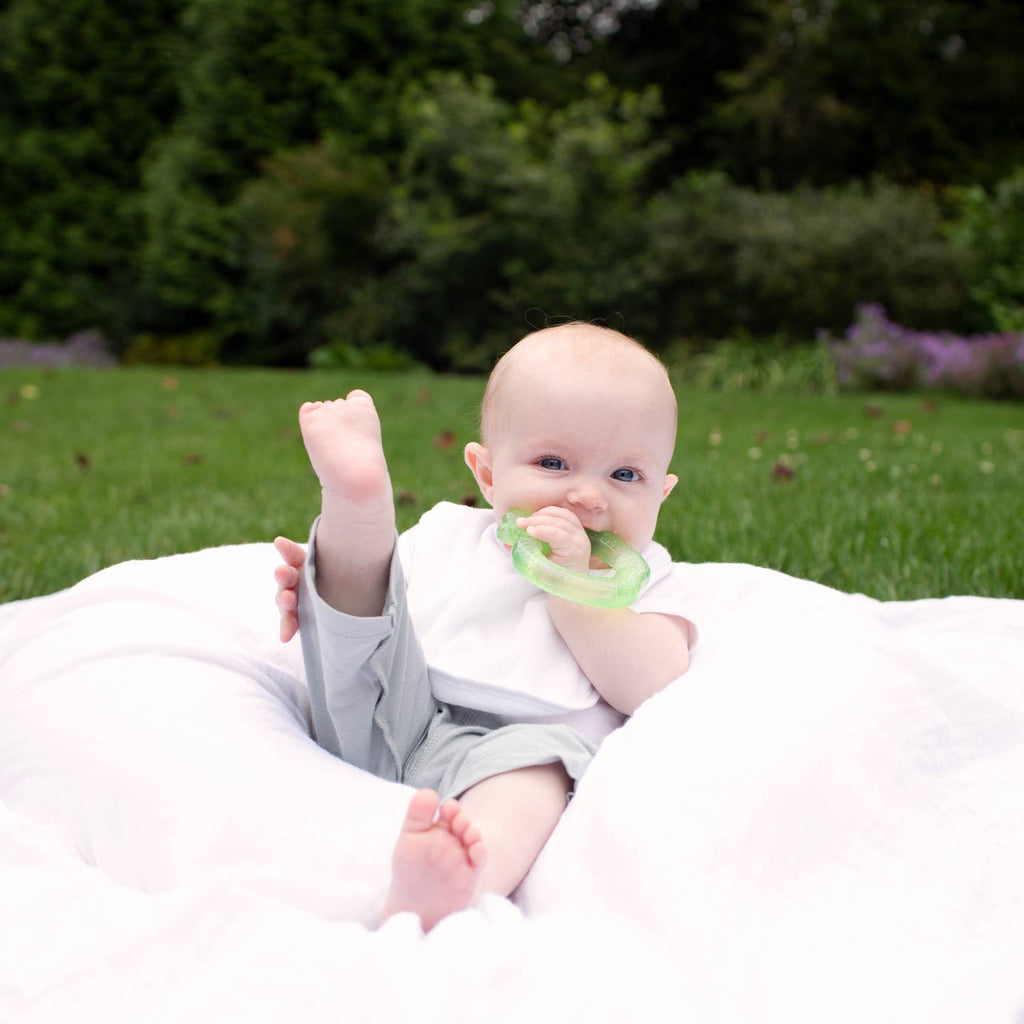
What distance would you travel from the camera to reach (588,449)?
1.85 m

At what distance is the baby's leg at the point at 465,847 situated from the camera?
4.41 ft

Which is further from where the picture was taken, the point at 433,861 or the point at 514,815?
the point at 514,815

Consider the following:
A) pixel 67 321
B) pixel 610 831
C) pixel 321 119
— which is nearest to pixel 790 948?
pixel 610 831

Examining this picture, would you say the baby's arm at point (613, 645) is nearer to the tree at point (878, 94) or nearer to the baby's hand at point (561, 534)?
the baby's hand at point (561, 534)

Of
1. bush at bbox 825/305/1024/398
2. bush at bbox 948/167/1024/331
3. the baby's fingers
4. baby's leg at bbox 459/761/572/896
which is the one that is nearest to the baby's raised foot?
the baby's fingers

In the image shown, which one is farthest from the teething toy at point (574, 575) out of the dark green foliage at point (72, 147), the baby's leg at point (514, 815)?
the dark green foliage at point (72, 147)

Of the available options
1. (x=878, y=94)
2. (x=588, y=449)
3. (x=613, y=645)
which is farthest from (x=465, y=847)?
(x=878, y=94)

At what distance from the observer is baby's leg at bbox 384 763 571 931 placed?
1345 millimetres

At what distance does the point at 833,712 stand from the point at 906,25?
1848 centimetres

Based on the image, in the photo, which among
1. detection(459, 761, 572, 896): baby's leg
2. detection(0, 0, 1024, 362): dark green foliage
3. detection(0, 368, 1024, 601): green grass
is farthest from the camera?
detection(0, 0, 1024, 362): dark green foliage

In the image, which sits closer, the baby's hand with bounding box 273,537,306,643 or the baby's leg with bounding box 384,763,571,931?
the baby's leg with bounding box 384,763,571,931

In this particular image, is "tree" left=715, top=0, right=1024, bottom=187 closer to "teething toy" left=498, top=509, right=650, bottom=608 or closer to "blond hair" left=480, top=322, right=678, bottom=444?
"blond hair" left=480, top=322, right=678, bottom=444

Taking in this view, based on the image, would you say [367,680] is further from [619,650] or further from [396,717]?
[619,650]

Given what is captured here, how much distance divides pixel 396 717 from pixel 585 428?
59 centimetres
